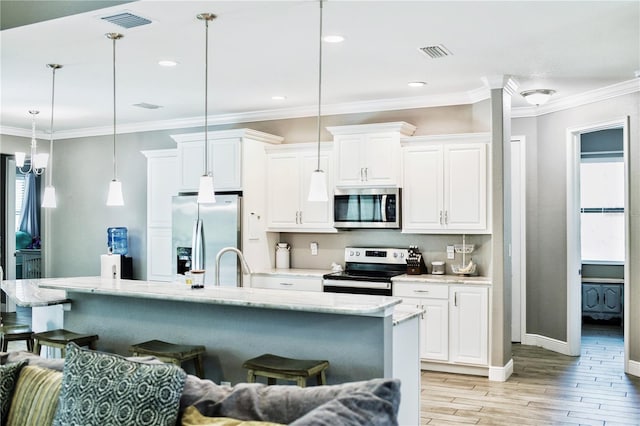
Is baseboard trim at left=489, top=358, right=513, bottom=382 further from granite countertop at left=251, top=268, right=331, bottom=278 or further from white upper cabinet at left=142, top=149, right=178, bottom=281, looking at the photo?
white upper cabinet at left=142, top=149, right=178, bottom=281

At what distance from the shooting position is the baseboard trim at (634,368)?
17.7 feet

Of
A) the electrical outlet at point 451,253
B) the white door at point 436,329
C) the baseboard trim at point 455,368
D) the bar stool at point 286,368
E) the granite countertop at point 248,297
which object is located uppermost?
the electrical outlet at point 451,253

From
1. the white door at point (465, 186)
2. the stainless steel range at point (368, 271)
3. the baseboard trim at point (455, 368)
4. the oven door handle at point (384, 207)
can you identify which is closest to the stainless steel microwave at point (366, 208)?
the oven door handle at point (384, 207)

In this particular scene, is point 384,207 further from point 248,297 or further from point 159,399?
point 159,399

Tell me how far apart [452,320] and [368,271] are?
3.63ft

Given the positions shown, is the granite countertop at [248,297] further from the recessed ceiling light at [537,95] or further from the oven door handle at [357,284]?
the recessed ceiling light at [537,95]

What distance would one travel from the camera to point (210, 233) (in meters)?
6.38

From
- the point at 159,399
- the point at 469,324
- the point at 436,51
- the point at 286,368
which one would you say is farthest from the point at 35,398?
the point at 469,324

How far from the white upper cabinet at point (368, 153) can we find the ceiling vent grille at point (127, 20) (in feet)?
8.62

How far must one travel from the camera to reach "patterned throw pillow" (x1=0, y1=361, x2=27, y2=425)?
2395 mm

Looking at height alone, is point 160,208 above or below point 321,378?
above

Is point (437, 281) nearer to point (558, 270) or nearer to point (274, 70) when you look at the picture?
point (558, 270)

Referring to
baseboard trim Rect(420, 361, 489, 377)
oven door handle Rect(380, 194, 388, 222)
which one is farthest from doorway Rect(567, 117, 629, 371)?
oven door handle Rect(380, 194, 388, 222)

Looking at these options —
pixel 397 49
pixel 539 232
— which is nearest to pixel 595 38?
pixel 397 49
